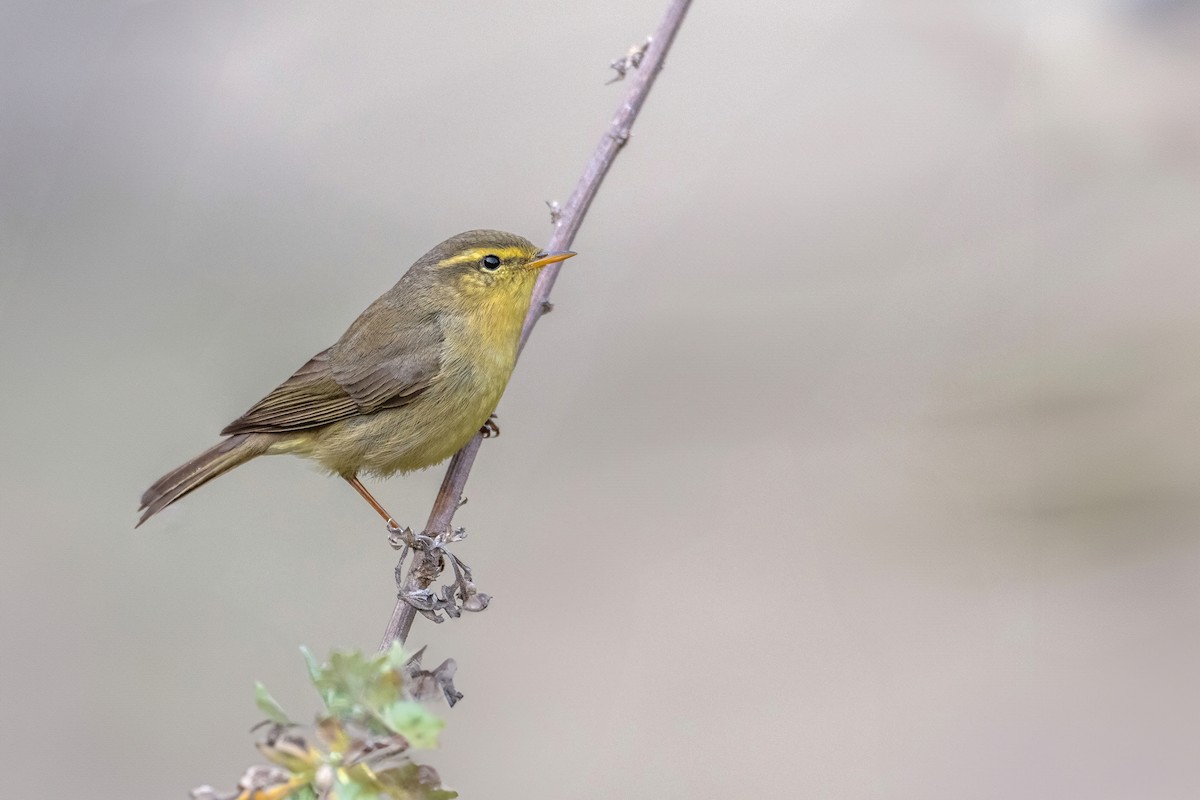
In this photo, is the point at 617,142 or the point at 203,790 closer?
the point at 203,790

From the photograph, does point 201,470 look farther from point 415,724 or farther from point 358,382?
point 415,724

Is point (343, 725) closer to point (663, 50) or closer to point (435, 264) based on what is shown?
point (663, 50)

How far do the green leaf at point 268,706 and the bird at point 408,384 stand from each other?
101 inches

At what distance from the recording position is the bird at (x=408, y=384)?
3.83m

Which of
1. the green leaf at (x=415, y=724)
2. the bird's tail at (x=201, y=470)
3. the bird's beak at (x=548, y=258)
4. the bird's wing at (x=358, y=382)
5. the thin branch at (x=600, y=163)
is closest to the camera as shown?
the green leaf at (x=415, y=724)

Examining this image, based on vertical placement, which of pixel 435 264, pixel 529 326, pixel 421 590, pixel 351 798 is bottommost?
pixel 351 798

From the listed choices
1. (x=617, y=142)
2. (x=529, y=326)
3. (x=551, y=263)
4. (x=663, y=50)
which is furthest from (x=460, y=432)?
(x=663, y=50)

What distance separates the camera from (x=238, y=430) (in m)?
3.91

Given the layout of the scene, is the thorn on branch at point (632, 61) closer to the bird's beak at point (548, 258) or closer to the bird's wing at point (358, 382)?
the bird's beak at point (548, 258)

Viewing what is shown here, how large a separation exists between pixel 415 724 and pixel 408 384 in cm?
286

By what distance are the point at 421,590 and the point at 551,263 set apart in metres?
1.43

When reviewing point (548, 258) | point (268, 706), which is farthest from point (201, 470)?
point (268, 706)

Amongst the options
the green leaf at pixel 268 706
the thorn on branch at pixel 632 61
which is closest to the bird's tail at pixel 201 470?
the thorn on branch at pixel 632 61

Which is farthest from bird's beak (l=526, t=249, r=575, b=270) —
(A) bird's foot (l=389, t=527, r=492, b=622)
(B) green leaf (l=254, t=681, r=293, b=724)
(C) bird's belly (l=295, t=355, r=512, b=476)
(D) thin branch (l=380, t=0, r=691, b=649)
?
(B) green leaf (l=254, t=681, r=293, b=724)
